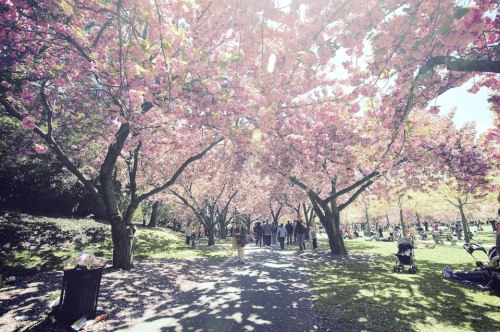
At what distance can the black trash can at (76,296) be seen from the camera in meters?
4.93

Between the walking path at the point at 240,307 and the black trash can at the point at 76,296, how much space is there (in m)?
→ 0.91

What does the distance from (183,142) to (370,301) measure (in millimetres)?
9741

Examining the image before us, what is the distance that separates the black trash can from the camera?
493 centimetres

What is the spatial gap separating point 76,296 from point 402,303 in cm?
715

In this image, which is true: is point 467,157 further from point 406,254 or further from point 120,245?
point 120,245

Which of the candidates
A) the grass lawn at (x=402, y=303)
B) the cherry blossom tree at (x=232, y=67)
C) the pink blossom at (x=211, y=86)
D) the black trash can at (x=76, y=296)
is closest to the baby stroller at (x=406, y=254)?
the grass lawn at (x=402, y=303)

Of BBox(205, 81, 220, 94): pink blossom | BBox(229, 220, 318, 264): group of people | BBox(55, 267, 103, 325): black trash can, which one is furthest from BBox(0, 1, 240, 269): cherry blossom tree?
BBox(229, 220, 318, 264): group of people

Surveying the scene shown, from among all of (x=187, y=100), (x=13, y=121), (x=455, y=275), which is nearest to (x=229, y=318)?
(x=187, y=100)

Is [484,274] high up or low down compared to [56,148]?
down

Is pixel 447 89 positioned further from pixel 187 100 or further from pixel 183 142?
pixel 183 142

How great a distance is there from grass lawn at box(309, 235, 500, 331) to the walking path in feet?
2.14

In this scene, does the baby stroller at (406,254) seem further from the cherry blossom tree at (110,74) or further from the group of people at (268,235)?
the cherry blossom tree at (110,74)

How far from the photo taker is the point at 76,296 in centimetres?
498

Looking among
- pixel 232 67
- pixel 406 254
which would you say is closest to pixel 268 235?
pixel 406 254
